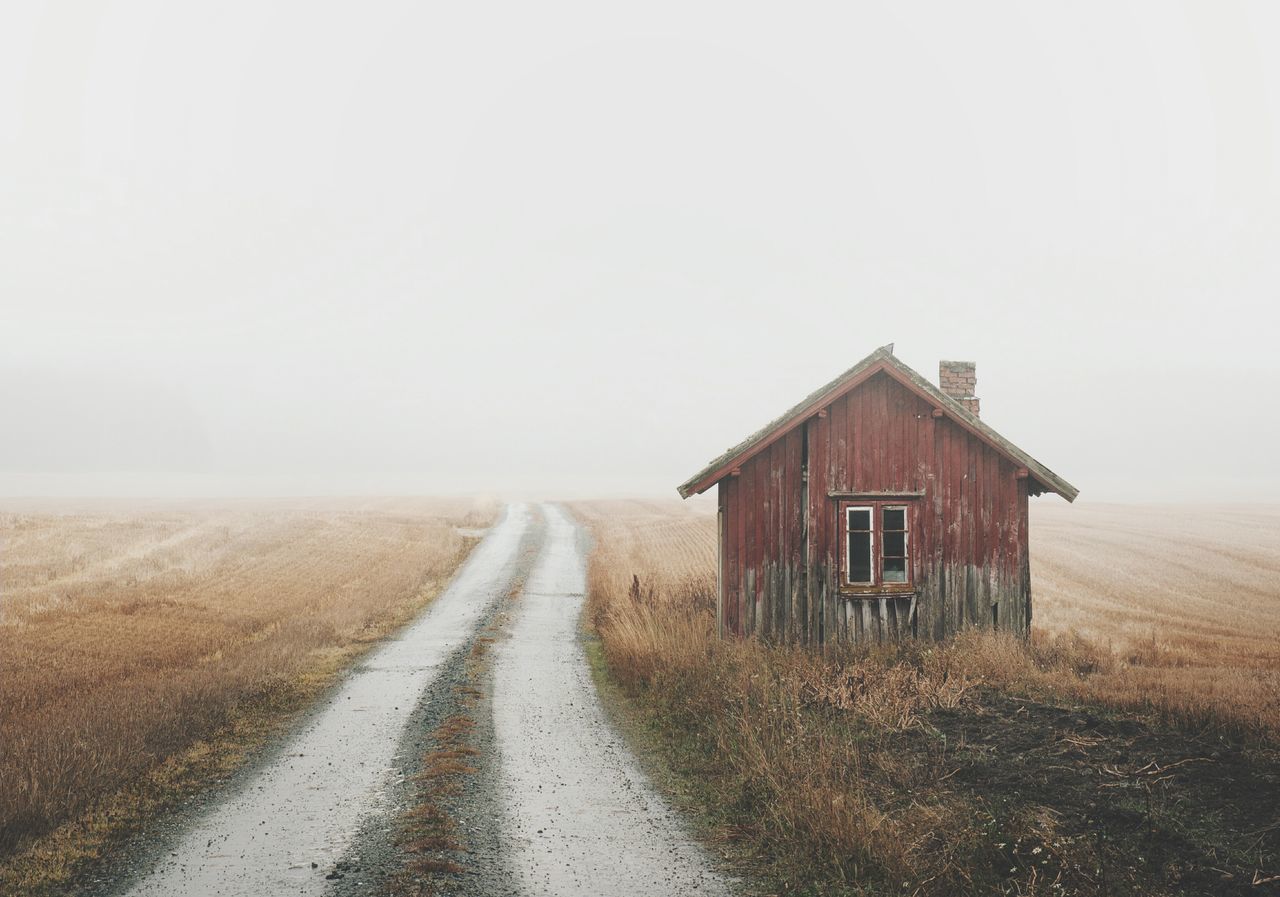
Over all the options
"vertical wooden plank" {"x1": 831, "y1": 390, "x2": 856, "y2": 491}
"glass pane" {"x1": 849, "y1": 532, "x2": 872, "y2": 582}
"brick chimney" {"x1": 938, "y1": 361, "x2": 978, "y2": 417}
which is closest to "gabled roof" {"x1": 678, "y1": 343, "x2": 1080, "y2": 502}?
"vertical wooden plank" {"x1": 831, "y1": 390, "x2": 856, "y2": 491}

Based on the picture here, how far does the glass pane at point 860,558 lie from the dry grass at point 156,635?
10.4 metres

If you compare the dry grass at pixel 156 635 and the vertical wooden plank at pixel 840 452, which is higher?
the vertical wooden plank at pixel 840 452

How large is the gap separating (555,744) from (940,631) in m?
9.12

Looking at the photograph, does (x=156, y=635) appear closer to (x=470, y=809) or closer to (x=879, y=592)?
(x=470, y=809)

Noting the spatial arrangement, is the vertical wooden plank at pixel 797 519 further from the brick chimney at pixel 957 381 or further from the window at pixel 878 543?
the brick chimney at pixel 957 381

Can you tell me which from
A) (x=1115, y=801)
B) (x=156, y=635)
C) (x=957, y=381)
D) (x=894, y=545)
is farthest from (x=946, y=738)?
(x=156, y=635)

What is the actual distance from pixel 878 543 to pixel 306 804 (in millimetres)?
11720

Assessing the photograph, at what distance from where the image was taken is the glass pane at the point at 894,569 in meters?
17.0

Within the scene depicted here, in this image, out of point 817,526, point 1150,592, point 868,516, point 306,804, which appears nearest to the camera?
point 306,804

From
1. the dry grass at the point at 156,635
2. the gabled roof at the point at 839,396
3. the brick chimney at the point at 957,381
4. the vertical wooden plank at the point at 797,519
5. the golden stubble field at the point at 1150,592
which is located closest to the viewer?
the dry grass at the point at 156,635

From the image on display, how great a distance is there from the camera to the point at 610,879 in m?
6.82

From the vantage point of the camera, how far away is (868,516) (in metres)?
16.9

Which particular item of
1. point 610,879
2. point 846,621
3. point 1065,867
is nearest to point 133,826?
point 610,879

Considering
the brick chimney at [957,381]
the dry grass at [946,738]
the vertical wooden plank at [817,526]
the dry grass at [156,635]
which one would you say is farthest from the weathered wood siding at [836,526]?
the dry grass at [156,635]
